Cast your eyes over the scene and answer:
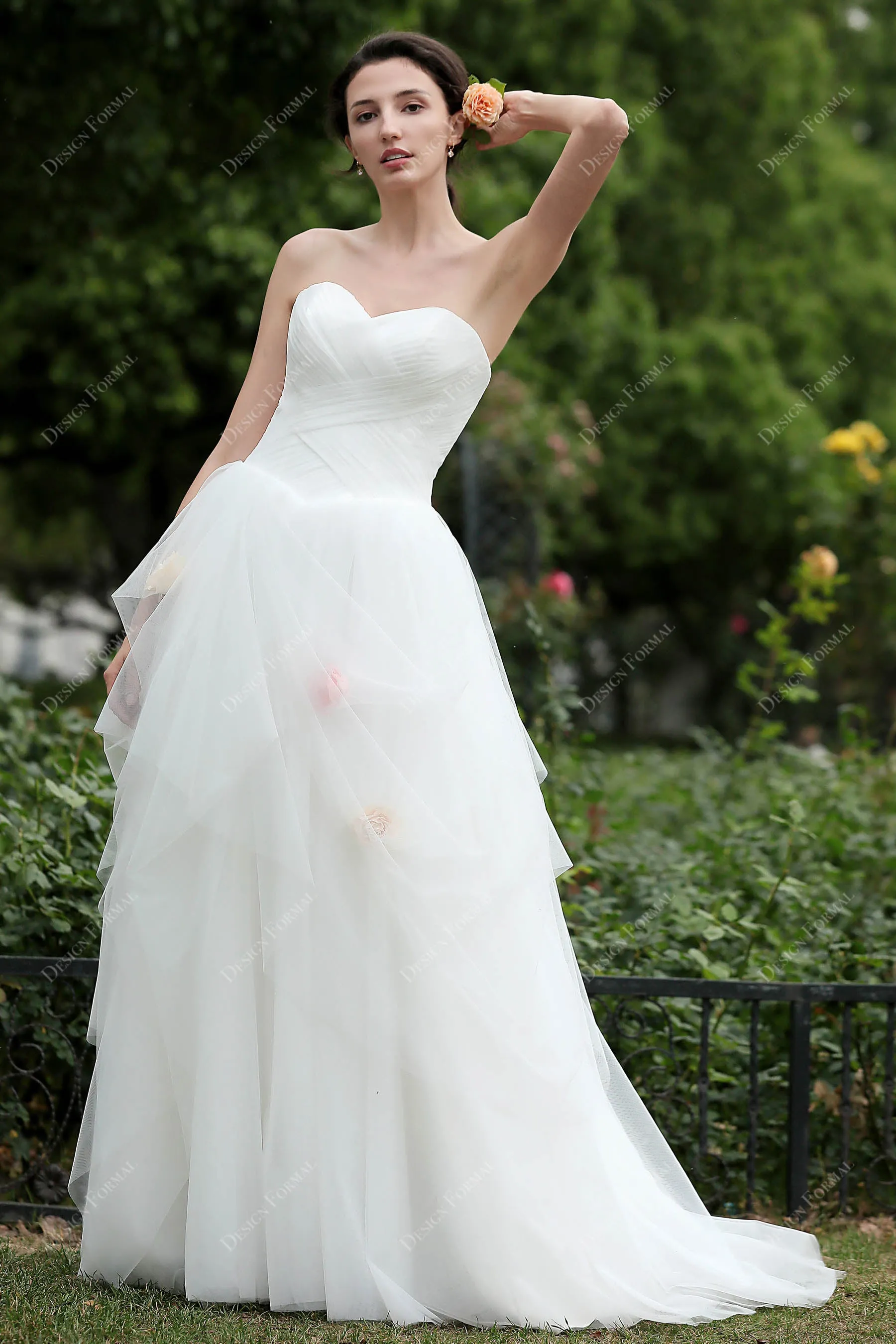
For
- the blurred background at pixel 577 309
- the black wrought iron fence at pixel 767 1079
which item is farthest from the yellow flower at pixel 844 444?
the black wrought iron fence at pixel 767 1079

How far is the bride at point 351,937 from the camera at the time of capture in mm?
2539

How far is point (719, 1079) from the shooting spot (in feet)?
11.8

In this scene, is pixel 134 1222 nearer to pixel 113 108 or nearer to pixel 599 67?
pixel 113 108

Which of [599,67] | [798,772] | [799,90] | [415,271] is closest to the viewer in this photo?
[415,271]

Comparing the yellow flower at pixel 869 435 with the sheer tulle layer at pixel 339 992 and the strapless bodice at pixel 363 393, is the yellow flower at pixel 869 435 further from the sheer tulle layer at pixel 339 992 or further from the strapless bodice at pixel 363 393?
the sheer tulle layer at pixel 339 992

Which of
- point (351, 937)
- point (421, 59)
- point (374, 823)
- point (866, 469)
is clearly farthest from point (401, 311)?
A: point (866, 469)

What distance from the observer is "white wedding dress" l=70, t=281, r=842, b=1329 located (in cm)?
254

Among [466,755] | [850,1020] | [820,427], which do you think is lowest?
[820,427]

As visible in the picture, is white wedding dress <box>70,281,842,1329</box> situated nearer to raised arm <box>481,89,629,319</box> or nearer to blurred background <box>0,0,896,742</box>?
raised arm <box>481,89,629,319</box>

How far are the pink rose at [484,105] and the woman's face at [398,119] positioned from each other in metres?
A: 0.08

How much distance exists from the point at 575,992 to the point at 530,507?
759 cm

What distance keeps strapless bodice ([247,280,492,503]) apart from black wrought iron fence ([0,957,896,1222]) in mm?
1307

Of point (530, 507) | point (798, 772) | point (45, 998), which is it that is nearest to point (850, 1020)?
point (45, 998)

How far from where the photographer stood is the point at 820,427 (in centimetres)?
1612
